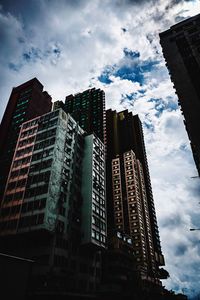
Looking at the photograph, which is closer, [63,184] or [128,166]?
[63,184]

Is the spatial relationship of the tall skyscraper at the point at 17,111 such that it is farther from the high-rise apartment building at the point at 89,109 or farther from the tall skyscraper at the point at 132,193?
the tall skyscraper at the point at 132,193

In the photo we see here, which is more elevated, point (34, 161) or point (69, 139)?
point (69, 139)

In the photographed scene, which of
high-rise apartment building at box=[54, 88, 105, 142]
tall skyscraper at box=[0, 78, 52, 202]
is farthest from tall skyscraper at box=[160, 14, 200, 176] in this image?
tall skyscraper at box=[0, 78, 52, 202]

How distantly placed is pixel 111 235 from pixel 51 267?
29.4m

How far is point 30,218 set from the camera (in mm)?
42750

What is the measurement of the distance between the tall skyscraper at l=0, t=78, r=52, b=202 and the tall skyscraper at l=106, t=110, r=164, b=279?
4083cm

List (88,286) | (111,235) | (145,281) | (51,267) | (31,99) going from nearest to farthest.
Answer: (51,267)
(88,286)
(111,235)
(145,281)
(31,99)

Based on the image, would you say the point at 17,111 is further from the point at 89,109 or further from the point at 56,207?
the point at 56,207

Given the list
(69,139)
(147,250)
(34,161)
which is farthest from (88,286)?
(147,250)

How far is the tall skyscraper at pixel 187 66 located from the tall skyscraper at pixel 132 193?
45.3 m

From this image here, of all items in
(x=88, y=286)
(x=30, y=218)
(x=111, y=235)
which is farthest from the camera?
(x=111, y=235)

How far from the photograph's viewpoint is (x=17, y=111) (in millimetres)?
89562

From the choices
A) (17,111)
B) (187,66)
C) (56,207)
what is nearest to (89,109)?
(17,111)

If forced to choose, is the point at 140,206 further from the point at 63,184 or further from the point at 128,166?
the point at 63,184
